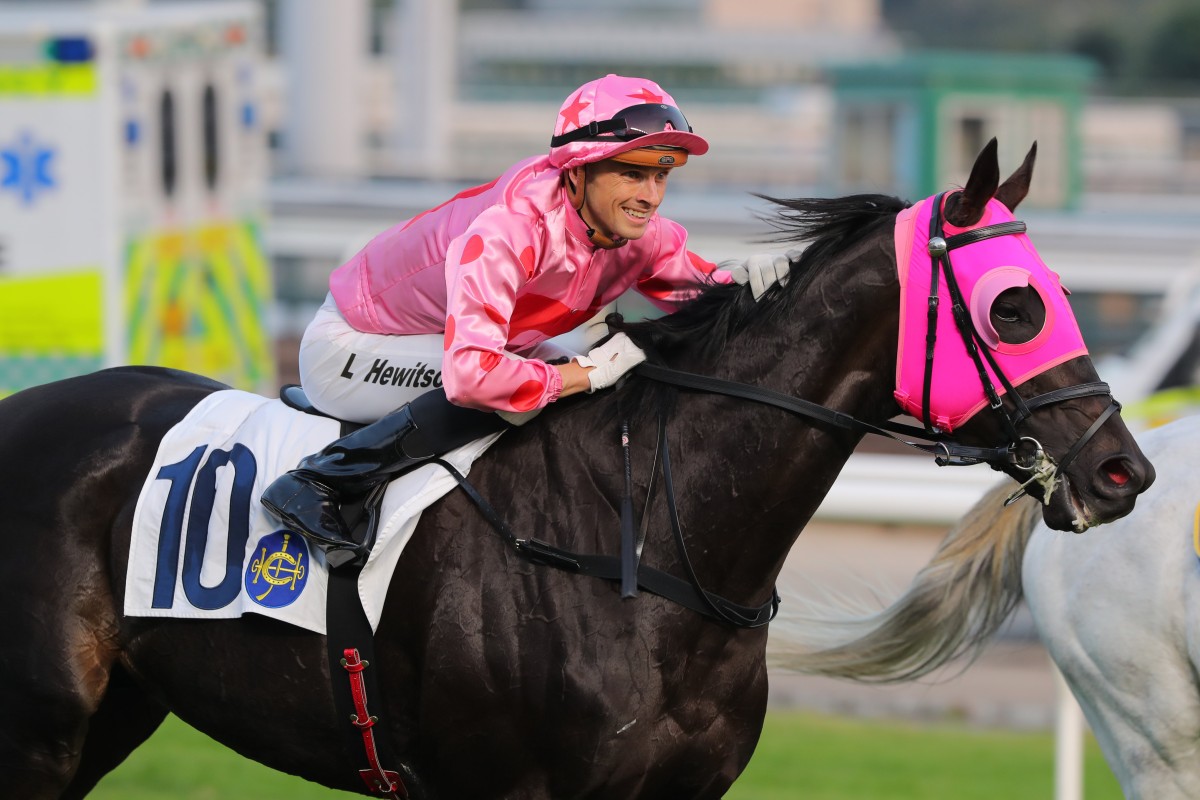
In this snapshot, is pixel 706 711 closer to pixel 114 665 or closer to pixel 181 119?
pixel 114 665

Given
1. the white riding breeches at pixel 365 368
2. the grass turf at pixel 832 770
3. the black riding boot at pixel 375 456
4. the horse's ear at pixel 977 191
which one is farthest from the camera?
Result: the grass turf at pixel 832 770

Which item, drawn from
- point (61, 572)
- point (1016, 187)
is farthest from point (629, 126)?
point (61, 572)

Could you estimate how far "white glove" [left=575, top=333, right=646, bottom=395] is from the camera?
339 centimetres

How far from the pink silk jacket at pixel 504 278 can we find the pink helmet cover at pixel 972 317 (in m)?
0.51

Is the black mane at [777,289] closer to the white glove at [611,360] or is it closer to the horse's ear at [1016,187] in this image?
the white glove at [611,360]

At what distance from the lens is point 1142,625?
12.6 ft

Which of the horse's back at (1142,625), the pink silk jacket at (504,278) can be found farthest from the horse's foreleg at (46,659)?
the horse's back at (1142,625)

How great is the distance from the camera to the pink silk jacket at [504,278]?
10.6ft

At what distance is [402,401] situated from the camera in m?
3.57

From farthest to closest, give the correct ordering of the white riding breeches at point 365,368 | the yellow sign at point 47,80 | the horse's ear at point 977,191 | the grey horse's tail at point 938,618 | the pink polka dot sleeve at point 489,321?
the yellow sign at point 47,80
the grey horse's tail at point 938,618
the white riding breeches at point 365,368
the pink polka dot sleeve at point 489,321
the horse's ear at point 977,191

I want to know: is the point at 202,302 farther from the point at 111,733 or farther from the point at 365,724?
the point at 365,724

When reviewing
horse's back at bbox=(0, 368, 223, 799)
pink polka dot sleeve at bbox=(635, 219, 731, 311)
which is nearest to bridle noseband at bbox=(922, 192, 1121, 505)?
pink polka dot sleeve at bbox=(635, 219, 731, 311)

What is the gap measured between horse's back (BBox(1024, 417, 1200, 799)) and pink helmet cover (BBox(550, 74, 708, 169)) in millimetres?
1417

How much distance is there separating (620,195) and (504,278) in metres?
0.30
